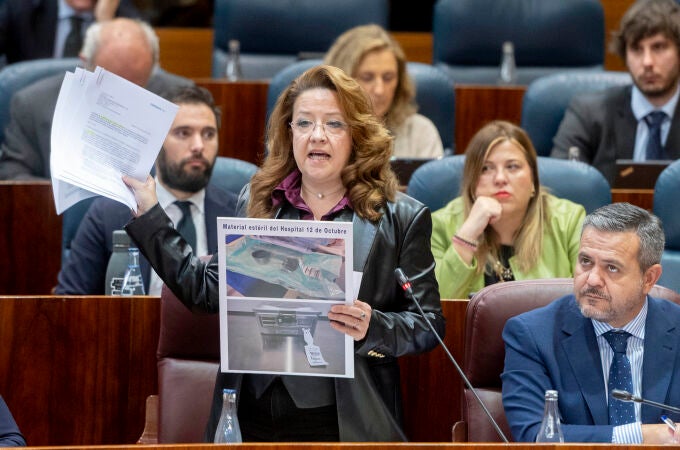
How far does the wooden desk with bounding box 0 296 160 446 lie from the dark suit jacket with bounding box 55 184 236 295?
0.42 meters

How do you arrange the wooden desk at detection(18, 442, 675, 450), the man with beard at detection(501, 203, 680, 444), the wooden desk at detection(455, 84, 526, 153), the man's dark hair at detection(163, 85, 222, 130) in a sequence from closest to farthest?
the wooden desk at detection(18, 442, 675, 450) → the man with beard at detection(501, 203, 680, 444) → the man's dark hair at detection(163, 85, 222, 130) → the wooden desk at detection(455, 84, 526, 153)

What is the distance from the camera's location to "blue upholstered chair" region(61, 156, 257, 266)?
11.1 feet

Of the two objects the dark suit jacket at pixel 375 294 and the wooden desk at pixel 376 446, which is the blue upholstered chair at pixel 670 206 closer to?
the dark suit jacket at pixel 375 294

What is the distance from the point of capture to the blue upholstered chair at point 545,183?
3.35 metres

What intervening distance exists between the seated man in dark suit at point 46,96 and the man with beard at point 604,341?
2.14 m

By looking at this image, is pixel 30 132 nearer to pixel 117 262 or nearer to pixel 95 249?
pixel 95 249

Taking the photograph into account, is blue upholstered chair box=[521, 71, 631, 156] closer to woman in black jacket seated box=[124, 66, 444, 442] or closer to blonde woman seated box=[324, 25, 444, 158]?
blonde woman seated box=[324, 25, 444, 158]

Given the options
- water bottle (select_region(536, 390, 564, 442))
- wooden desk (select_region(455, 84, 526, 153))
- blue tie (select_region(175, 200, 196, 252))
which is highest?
wooden desk (select_region(455, 84, 526, 153))

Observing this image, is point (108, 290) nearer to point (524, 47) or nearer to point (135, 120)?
point (135, 120)

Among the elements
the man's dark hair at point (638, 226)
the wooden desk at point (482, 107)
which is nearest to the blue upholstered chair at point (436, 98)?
the wooden desk at point (482, 107)

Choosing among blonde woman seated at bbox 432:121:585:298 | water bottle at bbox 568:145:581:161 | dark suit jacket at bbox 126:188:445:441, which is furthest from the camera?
water bottle at bbox 568:145:581:161

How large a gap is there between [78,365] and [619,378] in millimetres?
1171

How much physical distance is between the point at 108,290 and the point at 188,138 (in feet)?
1.76

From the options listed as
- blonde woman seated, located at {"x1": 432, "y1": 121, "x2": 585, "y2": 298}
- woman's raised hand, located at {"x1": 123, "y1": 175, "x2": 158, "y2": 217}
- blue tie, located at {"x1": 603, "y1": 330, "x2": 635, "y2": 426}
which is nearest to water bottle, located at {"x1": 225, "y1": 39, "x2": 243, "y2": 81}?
blonde woman seated, located at {"x1": 432, "y1": 121, "x2": 585, "y2": 298}
